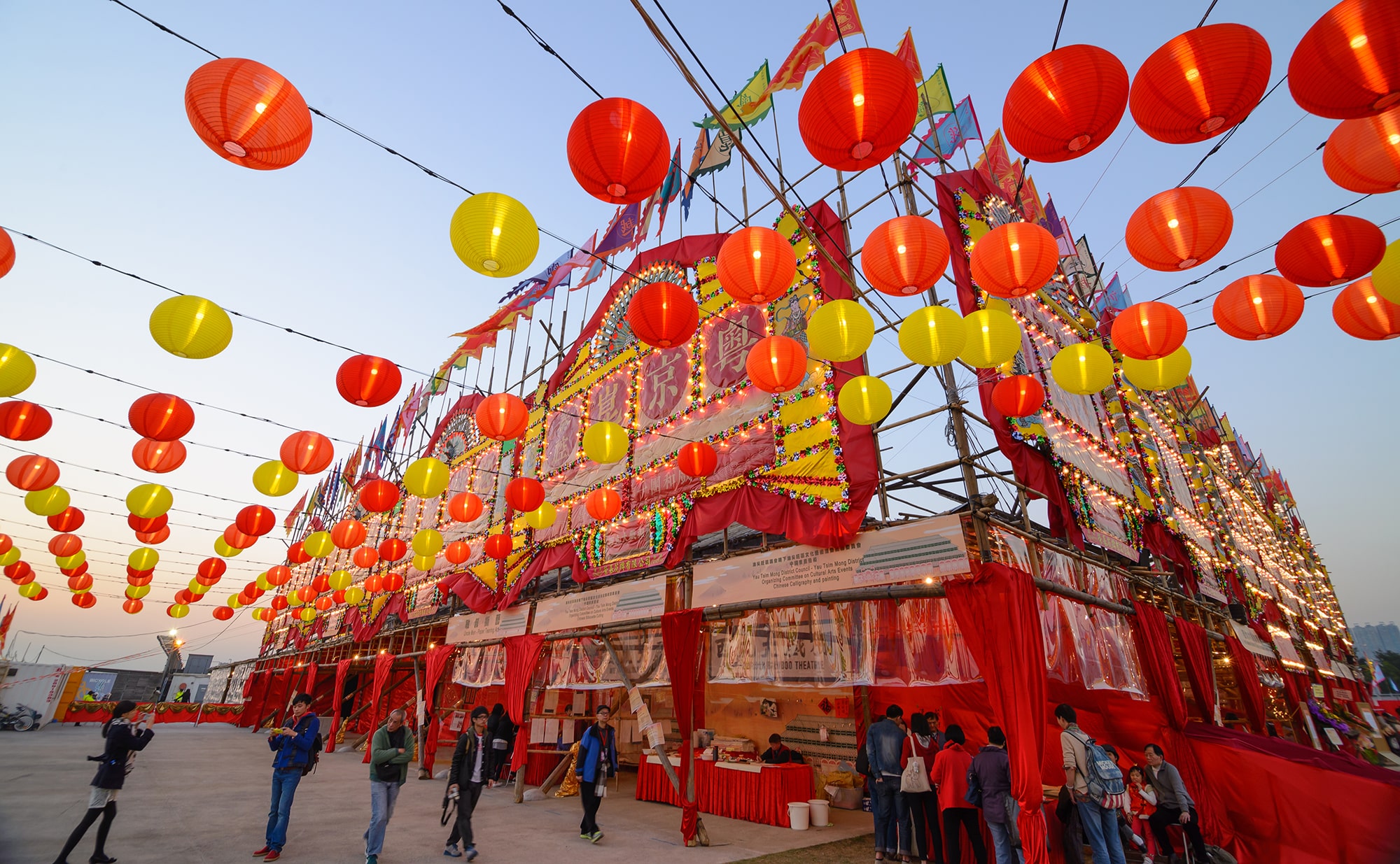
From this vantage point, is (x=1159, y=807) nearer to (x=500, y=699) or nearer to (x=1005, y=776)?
(x=1005, y=776)

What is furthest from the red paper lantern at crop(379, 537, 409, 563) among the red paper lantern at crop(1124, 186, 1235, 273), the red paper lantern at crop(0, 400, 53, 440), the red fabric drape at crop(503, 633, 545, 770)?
the red paper lantern at crop(1124, 186, 1235, 273)

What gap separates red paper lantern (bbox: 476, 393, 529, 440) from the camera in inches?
334

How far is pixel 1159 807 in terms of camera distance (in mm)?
6367

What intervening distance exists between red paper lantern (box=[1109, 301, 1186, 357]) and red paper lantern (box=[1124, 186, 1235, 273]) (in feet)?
3.86

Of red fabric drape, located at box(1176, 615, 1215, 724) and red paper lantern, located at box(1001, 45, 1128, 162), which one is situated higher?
red paper lantern, located at box(1001, 45, 1128, 162)

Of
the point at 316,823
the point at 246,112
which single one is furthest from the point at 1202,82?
the point at 316,823

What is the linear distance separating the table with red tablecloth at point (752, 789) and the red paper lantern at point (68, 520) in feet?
39.6

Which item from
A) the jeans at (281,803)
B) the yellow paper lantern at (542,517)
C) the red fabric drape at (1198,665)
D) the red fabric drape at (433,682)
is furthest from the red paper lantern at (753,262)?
the red fabric drape at (433,682)

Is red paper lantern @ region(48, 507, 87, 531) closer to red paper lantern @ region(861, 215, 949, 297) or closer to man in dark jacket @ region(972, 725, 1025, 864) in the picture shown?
red paper lantern @ region(861, 215, 949, 297)

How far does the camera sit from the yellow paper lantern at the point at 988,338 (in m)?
5.92

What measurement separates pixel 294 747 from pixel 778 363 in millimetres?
6313

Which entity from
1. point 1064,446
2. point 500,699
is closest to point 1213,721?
point 1064,446

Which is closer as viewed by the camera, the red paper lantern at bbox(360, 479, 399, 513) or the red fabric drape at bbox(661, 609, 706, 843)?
the red fabric drape at bbox(661, 609, 706, 843)

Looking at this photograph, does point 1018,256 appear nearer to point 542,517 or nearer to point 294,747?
point 294,747
